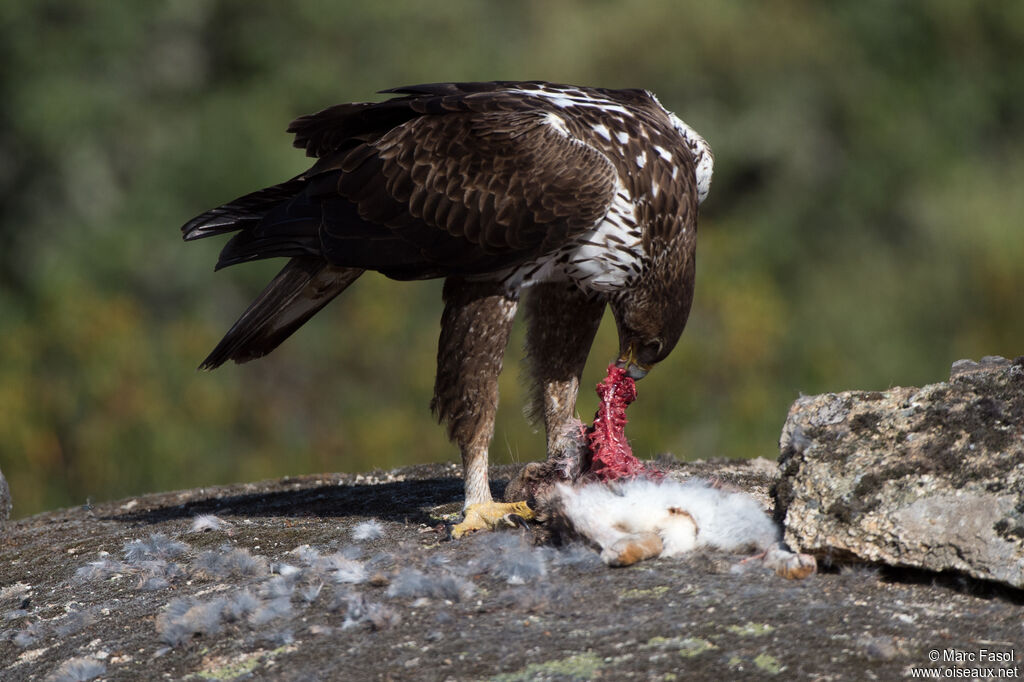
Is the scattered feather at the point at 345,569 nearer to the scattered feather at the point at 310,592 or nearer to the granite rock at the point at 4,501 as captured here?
the scattered feather at the point at 310,592

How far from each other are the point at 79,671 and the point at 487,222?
1862 mm

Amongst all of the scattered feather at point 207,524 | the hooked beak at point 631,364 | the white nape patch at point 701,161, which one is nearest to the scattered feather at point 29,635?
the scattered feather at point 207,524

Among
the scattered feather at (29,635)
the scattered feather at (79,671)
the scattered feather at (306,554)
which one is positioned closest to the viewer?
the scattered feather at (79,671)

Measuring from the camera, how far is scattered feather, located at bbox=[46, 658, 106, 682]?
342cm

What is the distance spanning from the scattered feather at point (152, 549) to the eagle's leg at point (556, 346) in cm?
132

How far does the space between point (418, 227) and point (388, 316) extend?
7641mm

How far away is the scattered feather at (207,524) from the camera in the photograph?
4770mm

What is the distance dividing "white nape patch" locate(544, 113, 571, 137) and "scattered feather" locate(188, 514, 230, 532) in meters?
1.82

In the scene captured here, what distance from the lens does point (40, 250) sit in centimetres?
1395

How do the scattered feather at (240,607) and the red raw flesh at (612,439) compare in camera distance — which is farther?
the red raw flesh at (612,439)

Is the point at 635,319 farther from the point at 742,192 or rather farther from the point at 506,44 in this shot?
the point at 506,44

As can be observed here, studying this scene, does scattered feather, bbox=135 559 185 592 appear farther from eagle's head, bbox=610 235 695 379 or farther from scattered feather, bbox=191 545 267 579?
eagle's head, bbox=610 235 695 379

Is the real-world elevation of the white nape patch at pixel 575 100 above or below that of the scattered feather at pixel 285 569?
above

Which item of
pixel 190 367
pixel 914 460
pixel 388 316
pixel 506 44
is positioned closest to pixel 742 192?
pixel 506 44
